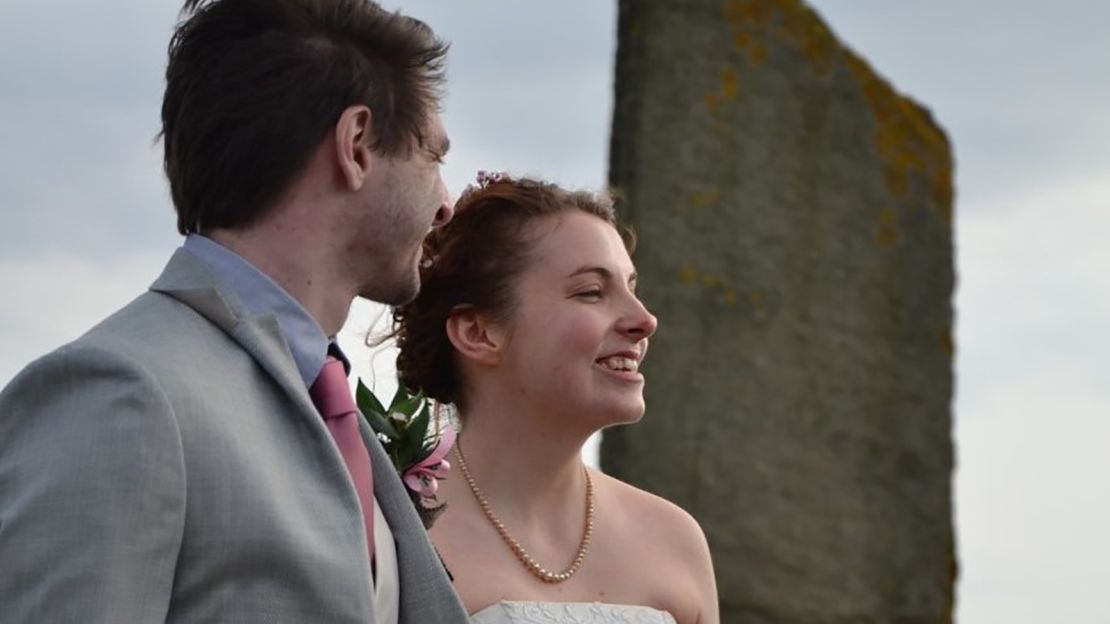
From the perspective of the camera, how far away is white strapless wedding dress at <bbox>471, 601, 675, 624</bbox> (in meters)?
3.69

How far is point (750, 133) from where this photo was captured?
6.74 m

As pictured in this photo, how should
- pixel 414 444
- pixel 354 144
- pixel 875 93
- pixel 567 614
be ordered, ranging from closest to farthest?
pixel 354 144 < pixel 414 444 < pixel 567 614 < pixel 875 93

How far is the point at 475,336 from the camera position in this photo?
3.90 metres

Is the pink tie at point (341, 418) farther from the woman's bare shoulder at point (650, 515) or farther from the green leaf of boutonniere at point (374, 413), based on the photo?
the woman's bare shoulder at point (650, 515)

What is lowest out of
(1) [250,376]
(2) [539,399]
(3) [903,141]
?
(1) [250,376]

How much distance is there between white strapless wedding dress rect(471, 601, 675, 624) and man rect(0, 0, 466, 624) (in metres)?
1.16

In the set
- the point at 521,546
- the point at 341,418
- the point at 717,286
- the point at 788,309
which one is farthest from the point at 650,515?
the point at 788,309

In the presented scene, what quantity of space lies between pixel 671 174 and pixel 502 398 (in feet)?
9.18

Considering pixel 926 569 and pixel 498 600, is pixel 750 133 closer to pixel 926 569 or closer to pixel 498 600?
pixel 926 569

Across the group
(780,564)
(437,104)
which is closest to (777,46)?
(780,564)

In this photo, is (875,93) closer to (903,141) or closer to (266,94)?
(903,141)

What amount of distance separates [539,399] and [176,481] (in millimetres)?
1632

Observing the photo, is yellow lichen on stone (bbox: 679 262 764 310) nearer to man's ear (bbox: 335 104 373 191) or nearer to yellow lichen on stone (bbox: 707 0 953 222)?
yellow lichen on stone (bbox: 707 0 953 222)

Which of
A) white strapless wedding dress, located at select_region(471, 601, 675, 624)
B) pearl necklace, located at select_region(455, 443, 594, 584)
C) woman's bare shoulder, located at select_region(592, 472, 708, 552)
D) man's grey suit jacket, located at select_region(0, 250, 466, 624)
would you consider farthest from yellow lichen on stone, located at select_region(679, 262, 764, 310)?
man's grey suit jacket, located at select_region(0, 250, 466, 624)
